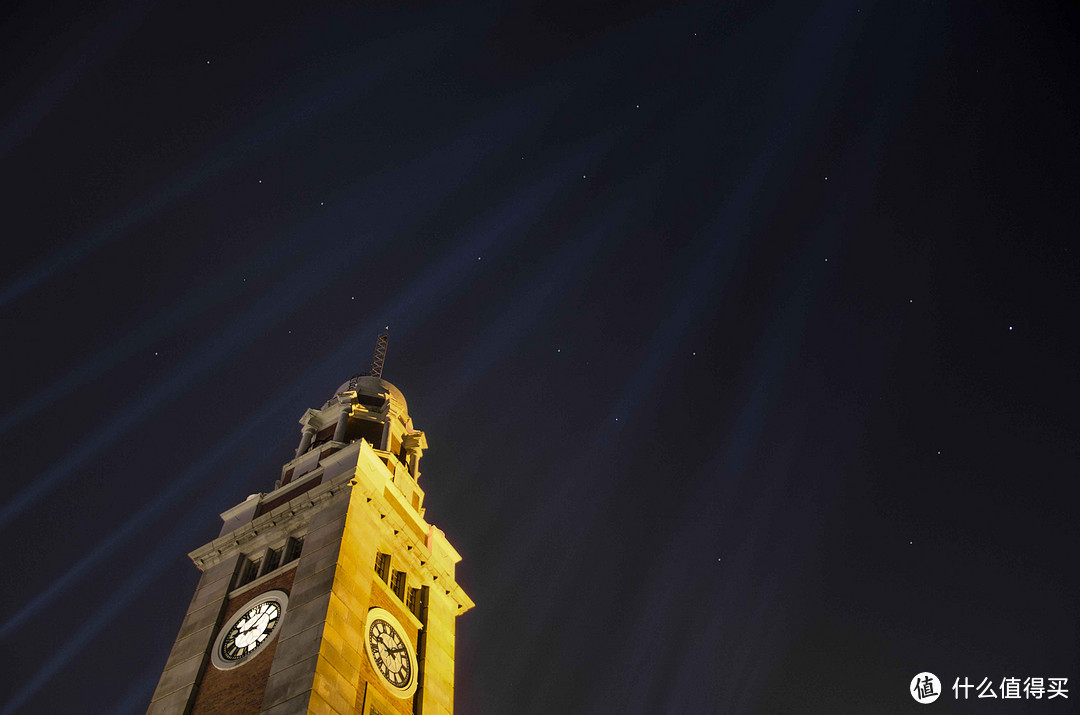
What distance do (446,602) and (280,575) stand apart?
7.77 metres

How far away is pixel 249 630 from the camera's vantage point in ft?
105

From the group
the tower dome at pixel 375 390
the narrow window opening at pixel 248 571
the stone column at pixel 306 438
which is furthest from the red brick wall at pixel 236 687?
the tower dome at pixel 375 390

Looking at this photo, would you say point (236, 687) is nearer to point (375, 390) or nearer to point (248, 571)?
point (248, 571)

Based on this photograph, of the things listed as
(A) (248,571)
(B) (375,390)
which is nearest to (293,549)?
(A) (248,571)

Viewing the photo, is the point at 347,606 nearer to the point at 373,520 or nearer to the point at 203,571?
the point at 373,520

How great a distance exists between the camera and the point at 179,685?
31406 millimetres

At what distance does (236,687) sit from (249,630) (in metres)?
2.72

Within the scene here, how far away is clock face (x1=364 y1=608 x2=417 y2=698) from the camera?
31328 mm

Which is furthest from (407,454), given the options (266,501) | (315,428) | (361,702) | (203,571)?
(361,702)

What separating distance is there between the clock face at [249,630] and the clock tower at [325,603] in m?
0.05

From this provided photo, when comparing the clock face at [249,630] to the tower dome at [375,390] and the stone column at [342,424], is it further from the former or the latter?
the tower dome at [375,390]

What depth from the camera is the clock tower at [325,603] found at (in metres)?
28.8

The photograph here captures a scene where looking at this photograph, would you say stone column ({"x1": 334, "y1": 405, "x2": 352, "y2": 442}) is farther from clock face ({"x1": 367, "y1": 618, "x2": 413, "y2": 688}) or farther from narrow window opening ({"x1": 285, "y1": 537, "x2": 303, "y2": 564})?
clock face ({"x1": 367, "y1": 618, "x2": 413, "y2": 688})

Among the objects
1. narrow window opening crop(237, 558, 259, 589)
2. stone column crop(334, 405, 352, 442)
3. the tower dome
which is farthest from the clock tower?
the tower dome
